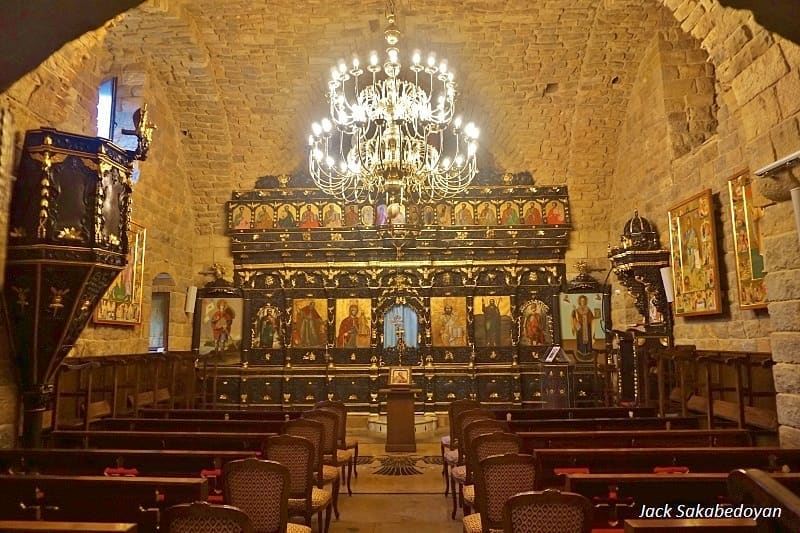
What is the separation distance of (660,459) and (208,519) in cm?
318

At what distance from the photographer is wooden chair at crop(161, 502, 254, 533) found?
2205mm

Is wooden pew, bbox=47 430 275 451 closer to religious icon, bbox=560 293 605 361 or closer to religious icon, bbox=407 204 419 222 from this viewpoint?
religious icon, bbox=407 204 419 222

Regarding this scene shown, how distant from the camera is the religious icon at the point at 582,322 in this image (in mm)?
11258

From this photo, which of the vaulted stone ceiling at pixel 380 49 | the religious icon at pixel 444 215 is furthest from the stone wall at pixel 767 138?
the religious icon at pixel 444 215

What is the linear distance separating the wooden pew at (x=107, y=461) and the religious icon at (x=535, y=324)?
8.38 meters

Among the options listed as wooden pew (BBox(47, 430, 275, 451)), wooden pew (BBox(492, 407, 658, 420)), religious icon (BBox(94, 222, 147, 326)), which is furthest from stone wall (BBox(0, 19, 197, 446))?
wooden pew (BBox(492, 407, 658, 420))

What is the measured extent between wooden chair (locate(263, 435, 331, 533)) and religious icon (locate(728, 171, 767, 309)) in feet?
18.1

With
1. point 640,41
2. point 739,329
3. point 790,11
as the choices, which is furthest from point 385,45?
point 790,11

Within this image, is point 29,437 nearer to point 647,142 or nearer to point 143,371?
point 143,371

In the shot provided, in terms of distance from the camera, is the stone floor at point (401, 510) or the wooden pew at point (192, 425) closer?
the stone floor at point (401, 510)

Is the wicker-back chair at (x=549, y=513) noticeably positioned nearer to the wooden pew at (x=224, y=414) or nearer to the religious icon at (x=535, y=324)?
the wooden pew at (x=224, y=414)

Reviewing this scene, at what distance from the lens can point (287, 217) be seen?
12.0 metres

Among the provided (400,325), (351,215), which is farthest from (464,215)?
(400,325)

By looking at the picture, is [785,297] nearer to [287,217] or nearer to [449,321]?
[449,321]
